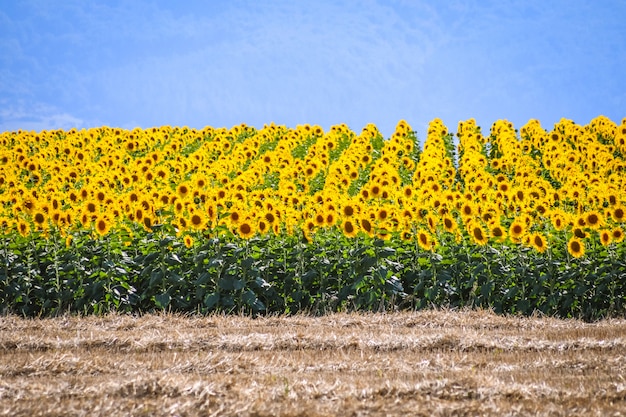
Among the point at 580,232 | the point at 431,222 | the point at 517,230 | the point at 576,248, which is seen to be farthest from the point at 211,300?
the point at 580,232

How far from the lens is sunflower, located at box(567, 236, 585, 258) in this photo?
9.34 meters

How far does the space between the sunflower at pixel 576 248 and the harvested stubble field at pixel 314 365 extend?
1.08 m

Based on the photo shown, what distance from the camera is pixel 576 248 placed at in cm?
937

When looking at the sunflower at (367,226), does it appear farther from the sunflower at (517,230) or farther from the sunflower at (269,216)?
the sunflower at (517,230)

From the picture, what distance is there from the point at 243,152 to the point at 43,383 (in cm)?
1428

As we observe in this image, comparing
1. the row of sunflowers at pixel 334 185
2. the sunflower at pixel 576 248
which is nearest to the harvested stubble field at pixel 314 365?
the sunflower at pixel 576 248

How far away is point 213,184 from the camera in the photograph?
1429cm

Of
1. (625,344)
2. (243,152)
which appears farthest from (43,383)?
(243,152)

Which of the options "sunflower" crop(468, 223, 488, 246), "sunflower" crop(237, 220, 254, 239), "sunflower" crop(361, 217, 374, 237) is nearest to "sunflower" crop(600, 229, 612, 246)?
"sunflower" crop(468, 223, 488, 246)

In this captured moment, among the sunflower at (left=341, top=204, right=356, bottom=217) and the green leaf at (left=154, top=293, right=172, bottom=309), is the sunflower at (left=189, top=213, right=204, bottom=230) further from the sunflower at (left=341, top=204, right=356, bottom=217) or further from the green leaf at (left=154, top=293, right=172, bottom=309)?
the sunflower at (left=341, top=204, right=356, bottom=217)

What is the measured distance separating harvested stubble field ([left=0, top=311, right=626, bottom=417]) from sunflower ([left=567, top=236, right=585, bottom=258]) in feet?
3.56

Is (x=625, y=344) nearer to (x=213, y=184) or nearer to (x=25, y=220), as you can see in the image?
(x=25, y=220)

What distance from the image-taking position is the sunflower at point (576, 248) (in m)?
9.34

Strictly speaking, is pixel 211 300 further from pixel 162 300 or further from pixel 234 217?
pixel 234 217
